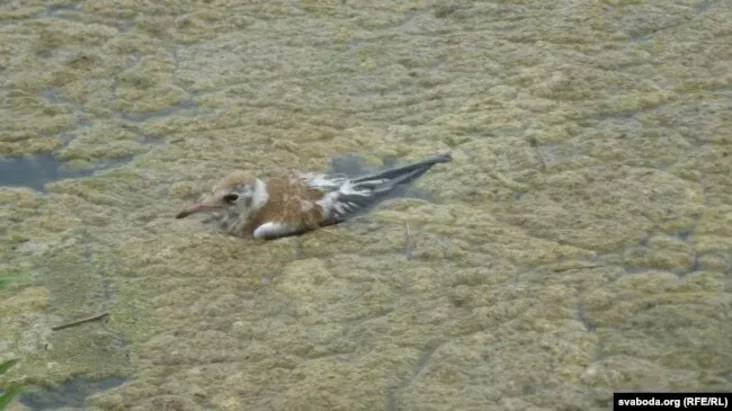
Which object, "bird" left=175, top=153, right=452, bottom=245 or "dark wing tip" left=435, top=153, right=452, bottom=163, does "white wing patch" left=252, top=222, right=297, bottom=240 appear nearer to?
"bird" left=175, top=153, right=452, bottom=245

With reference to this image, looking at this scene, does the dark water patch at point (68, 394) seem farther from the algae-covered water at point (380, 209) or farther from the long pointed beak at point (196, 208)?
the long pointed beak at point (196, 208)

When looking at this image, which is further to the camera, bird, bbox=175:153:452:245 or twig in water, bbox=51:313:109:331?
bird, bbox=175:153:452:245

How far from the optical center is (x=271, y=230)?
19.4 ft

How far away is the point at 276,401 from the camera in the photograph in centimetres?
478

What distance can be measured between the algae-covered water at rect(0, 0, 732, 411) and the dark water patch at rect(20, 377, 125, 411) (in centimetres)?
1

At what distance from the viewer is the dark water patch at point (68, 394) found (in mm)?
4867

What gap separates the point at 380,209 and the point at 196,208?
913 millimetres

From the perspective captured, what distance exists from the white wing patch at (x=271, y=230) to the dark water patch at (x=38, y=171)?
1066mm

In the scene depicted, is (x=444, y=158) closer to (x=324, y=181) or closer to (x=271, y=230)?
(x=324, y=181)

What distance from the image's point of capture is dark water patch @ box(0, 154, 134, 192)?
6402 mm

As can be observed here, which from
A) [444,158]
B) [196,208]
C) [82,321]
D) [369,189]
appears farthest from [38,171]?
[444,158]

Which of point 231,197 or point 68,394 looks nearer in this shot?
point 68,394

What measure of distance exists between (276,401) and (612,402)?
1.28 meters

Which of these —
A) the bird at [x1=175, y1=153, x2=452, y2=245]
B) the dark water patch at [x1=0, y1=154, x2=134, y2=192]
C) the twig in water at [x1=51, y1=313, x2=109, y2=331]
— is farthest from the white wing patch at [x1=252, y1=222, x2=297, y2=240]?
the dark water patch at [x1=0, y1=154, x2=134, y2=192]
